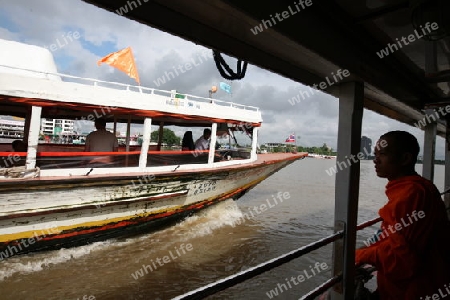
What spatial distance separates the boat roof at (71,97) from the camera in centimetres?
450

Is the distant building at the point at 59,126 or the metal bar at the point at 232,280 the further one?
the distant building at the point at 59,126

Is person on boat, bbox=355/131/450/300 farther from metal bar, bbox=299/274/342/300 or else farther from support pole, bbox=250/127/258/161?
support pole, bbox=250/127/258/161

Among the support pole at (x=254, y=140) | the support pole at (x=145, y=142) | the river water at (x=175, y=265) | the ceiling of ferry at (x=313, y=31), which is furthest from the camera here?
the support pole at (x=254, y=140)

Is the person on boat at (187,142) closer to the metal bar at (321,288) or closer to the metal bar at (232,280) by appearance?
the metal bar at (321,288)

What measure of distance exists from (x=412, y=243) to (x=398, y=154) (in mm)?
512

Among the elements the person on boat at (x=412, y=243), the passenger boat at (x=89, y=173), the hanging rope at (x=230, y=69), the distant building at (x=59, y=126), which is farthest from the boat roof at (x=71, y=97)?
the person on boat at (x=412, y=243)

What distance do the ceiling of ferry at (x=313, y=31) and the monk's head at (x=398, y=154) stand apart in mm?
577

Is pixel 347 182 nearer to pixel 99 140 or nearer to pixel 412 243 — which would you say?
pixel 412 243

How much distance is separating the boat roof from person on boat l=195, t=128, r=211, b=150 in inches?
19.6

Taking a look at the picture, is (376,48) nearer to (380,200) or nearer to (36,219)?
(36,219)

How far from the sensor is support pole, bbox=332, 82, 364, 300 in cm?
220

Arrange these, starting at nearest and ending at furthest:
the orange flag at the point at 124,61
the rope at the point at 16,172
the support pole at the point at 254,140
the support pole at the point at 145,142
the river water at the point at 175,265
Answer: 1. the rope at the point at 16,172
2. the river water at the point at 175,265
3. the support pole at the point at 145,142
4. the orange flag at the point at 124,61
5. the support pole at the point at 254,140

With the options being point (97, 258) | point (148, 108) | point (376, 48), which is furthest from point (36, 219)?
point (376, 48)

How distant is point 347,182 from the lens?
2.26m
